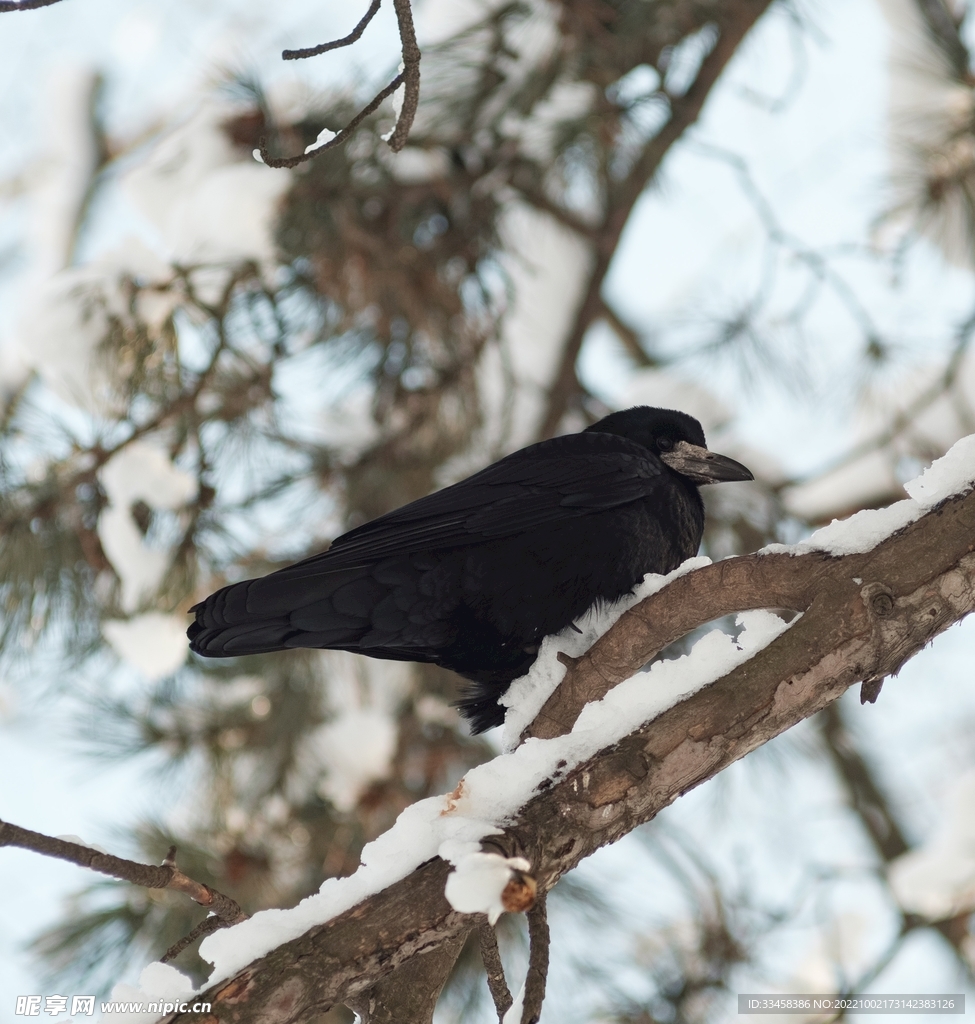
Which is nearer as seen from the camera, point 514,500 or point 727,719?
point 727,719

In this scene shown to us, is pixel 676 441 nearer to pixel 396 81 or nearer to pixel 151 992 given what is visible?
pixel 396 81

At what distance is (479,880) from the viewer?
1605mm

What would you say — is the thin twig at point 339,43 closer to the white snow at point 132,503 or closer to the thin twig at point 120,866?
the thin twig at point 120,866

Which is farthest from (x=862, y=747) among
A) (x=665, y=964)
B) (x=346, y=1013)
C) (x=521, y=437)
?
(x=346, y=1013)

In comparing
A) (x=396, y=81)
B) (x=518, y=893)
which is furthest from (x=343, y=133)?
(x=518, y=893)

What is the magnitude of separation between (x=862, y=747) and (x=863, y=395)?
192 cm

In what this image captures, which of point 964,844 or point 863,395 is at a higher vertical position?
point 863,395

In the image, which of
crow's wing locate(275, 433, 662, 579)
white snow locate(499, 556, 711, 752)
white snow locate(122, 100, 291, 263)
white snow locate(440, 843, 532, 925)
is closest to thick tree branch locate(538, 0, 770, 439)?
white snow locate(122, 100, 291, 263)

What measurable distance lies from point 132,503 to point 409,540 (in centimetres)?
146

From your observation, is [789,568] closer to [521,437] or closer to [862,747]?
[521,437]

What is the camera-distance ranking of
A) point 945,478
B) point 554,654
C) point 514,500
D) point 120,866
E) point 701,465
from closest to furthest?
point 120,866, point 945,478, point 554,654, point 514,500, point 701,465

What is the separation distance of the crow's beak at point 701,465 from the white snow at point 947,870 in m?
1.78

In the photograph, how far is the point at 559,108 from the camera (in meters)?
4.33

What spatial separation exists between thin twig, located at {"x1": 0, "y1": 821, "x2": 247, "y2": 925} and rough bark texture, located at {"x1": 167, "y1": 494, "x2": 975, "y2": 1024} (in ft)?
0.72
